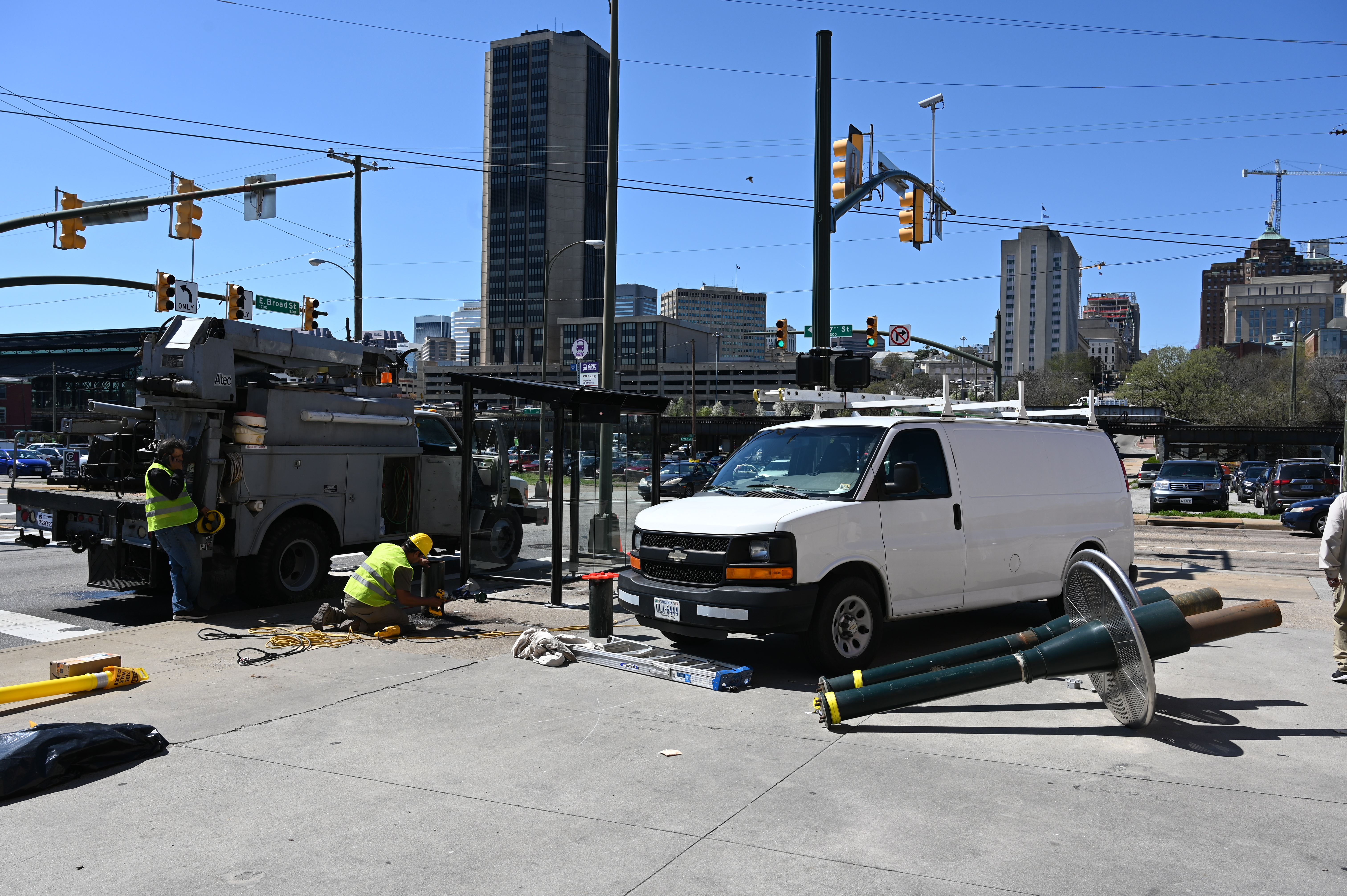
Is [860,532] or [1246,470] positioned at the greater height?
[860,532]

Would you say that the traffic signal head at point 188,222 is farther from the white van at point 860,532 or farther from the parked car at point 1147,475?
the parked car at point 1147,475

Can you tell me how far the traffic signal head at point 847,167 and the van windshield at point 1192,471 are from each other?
20568 mm

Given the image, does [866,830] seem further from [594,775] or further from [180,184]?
[180,184]

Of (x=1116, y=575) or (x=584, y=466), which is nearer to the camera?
(x=1116, y=575)

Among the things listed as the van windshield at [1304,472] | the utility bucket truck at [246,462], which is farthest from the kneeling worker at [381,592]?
the van windshield at [1304,472]

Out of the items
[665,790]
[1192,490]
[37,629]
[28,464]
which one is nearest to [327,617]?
[37,629]

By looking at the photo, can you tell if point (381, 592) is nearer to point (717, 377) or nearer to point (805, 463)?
point (805, 463)

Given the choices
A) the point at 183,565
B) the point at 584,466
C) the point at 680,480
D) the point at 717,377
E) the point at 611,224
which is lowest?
the point at 183,565

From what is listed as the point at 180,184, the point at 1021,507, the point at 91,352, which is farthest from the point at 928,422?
the point at 91,352

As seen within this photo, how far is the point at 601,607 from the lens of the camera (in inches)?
351

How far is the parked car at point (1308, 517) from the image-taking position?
876 inches

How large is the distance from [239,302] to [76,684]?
18.9m

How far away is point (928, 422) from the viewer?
8367 mm

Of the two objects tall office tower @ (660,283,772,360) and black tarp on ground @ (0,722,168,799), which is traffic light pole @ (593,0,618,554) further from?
tall office tower @ (660,283,772,360)
